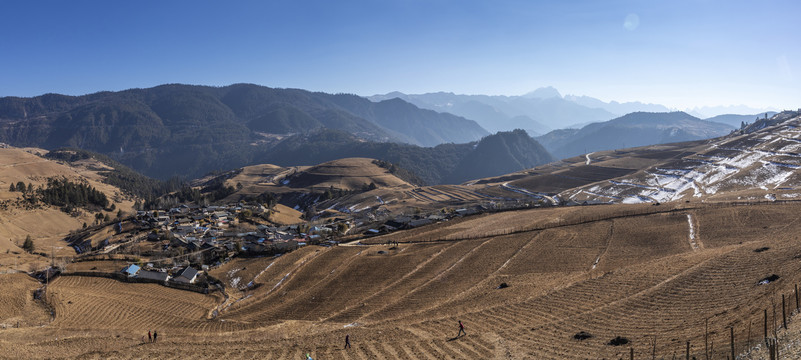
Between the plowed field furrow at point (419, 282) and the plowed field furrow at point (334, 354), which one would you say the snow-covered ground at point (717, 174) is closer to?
the plowed field furrow at point (419, 282)

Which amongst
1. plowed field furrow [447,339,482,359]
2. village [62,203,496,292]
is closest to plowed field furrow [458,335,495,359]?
plowed field furrow [447,339,482,359]

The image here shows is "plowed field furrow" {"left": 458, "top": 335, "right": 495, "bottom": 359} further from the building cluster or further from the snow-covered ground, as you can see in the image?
the snow-covered ground

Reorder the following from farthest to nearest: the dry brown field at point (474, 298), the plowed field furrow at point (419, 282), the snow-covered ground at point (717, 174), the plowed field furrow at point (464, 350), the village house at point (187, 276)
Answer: the snow-covered ground at point (717, 174)
the village house at point (187, 276)
the plowed field furrow at point (419, 282)
the dry brown field at point (474, 298)
the plowed field furrow at point (464, 350)

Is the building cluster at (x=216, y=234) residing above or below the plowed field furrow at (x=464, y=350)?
below

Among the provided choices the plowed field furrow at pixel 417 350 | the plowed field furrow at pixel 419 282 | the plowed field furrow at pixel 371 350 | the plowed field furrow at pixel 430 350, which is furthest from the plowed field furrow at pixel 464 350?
the plowed field furrow at pixel 419 282

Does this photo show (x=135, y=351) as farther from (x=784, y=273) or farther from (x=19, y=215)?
(x=19, y=215)

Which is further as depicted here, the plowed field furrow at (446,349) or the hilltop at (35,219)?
the hilltop at (35,219)

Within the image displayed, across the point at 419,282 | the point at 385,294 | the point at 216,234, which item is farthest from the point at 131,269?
the point at 419,282

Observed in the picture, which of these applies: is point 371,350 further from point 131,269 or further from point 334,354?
point 131,269
